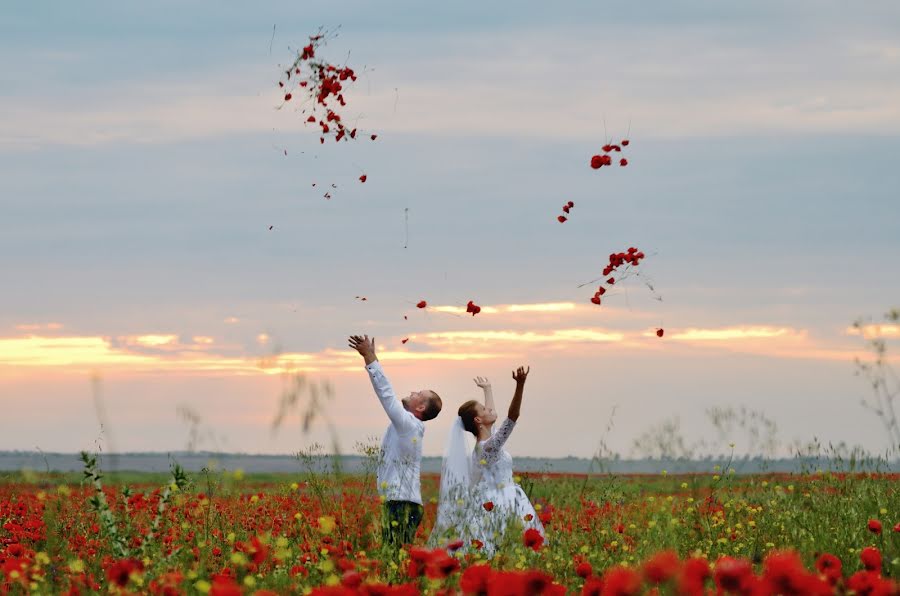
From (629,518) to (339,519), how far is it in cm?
378

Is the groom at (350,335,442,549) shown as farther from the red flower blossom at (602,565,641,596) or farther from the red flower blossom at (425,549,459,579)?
the red flower blossom at (602,565,641,596)

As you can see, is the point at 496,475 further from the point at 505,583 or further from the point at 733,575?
the point at 733,575

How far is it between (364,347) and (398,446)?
0.94 meters

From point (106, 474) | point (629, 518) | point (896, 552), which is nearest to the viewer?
point (106, 474)

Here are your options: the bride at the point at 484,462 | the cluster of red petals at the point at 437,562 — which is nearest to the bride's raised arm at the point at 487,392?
the bride at the point at 484,462

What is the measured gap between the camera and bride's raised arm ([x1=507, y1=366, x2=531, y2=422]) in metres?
8.57

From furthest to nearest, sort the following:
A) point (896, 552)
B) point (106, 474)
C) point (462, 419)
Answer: point (462, 419)
point (896, 552)
point (106, 474)

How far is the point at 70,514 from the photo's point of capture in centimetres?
946

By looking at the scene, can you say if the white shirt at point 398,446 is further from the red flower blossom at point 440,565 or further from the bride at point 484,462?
the red flower blossom at point 440,565

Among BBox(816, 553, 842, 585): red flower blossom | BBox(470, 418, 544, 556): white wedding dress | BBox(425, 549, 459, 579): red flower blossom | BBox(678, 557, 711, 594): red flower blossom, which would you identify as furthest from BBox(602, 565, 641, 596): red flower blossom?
BBox(470, 418, 544, 556): white wedding dress

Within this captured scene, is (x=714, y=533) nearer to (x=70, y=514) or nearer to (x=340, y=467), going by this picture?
(x=340, y=467)

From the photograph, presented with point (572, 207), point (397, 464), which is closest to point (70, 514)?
point (397, 464)

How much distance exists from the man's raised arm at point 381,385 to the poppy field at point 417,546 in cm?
73

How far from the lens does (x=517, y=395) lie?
8.58 metres
